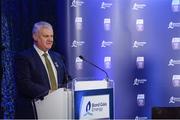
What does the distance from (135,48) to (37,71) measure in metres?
1.59

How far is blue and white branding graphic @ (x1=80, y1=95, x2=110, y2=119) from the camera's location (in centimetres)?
302

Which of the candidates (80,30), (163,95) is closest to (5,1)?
(80,30)

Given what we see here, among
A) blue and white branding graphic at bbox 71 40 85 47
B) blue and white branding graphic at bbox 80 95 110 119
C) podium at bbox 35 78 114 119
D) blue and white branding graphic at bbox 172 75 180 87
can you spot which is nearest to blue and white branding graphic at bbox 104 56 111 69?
blue and white branding graphic at bbox 71 40 85 47

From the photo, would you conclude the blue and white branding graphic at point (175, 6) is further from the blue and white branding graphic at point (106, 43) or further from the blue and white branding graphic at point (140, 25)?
the blue and white branding graphic at point (106, 43)

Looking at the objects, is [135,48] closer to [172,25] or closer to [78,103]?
[172,25]

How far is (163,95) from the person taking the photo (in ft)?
16.8

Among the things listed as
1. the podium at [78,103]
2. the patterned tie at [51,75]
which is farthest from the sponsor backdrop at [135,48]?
the podium at [78,103]

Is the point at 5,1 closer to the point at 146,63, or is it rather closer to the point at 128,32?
the point at 128,32

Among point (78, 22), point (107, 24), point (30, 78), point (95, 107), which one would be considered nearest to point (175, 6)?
point (107, 24)

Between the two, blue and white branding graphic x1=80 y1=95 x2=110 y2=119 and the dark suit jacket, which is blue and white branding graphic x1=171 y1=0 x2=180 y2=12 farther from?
blue and white branding graphic x1=80 y1=95 x2=110 y2=119

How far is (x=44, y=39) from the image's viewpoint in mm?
4352

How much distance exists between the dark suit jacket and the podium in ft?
1.74

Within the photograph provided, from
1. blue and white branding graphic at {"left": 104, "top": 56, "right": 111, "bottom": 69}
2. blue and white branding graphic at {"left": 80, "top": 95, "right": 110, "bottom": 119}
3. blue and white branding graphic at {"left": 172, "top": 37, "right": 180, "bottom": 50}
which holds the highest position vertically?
blue and white branding graphic at {"left": 172, "top": 37, "right": 180, "bottom": 50}

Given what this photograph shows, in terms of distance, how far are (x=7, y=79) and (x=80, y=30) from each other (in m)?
1.16
